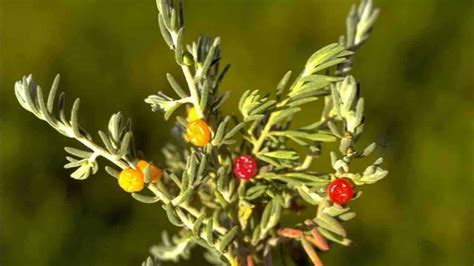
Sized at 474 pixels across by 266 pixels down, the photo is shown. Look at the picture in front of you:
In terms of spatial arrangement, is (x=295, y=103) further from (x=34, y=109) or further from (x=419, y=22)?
(x=419, y=22)

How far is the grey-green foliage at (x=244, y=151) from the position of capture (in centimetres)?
48

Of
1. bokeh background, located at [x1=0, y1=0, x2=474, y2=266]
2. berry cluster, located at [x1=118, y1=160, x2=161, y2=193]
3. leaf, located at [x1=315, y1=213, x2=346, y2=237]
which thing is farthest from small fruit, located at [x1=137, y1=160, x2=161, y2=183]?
bokeh background, located at [x1=0, y1=0, x2=474, y2=266]

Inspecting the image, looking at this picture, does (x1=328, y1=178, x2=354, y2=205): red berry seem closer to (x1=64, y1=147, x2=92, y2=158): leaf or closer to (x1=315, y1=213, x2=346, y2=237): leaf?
(x1=315, y1=213, x2=346, y2=237): leaf

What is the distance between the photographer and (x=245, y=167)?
52 centimetres

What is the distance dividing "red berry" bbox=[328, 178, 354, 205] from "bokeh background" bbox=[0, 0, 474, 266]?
2.98 feet

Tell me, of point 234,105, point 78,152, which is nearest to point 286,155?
point 78,152

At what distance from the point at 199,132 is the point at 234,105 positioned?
1.01m

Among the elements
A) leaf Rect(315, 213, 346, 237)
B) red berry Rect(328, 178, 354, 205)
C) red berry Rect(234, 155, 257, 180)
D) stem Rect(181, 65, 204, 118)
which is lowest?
leaf Rect(315, 213, 346, 237)

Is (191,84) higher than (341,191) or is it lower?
higher

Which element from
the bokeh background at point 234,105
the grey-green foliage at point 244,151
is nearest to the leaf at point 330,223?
the grey-green foliage at point 244,151

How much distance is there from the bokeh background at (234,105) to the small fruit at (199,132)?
0.93 m

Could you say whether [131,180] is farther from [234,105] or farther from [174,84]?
[234,105]

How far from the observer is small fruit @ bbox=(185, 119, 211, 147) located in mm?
486

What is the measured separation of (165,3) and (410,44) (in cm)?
118
